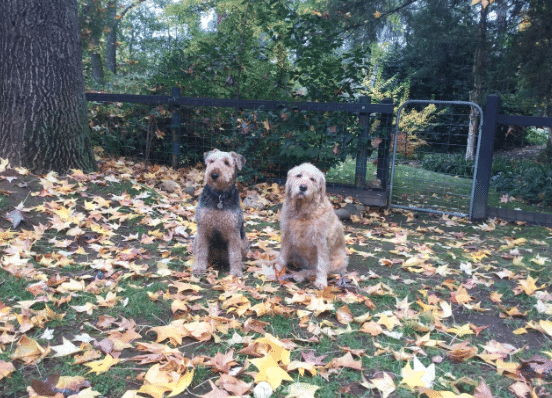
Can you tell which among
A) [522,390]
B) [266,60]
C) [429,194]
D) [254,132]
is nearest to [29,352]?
[522,390]


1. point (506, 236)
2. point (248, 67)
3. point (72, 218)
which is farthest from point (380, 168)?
point (72, 218)

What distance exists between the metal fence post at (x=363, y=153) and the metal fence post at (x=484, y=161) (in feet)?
5.95

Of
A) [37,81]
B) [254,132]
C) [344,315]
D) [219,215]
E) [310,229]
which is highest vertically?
[37,81]

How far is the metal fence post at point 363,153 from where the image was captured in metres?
7.57

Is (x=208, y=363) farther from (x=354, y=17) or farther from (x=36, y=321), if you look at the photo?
(x=354, y=17)

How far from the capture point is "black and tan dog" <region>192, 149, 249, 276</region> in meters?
4.01

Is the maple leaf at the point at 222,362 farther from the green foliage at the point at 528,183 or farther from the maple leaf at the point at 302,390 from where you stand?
the green foliage at the point at 528,183

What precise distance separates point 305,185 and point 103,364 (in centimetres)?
214

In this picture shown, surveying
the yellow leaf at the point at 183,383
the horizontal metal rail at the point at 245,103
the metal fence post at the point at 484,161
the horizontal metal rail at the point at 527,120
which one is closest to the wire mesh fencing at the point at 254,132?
the horizontal metal rail at the point at 245,103

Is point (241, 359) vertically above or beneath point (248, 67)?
beneath

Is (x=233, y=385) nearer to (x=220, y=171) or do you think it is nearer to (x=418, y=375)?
(x=418, y=375)

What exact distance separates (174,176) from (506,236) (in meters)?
5.65

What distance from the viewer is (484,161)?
7.20 meters

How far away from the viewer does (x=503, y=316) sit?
11.9 ft
